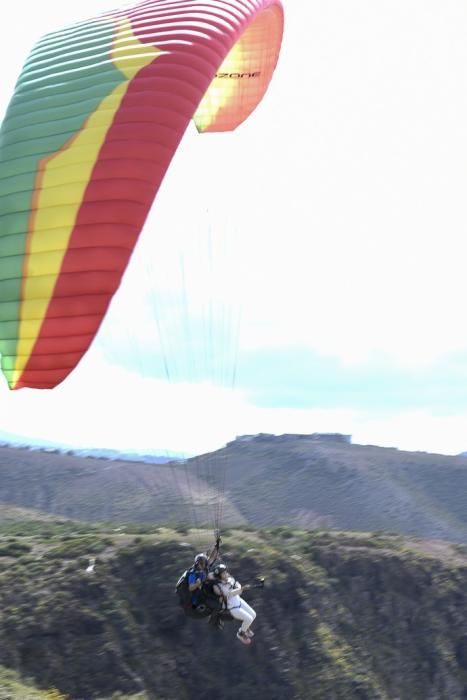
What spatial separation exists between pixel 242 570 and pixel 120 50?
3254 centimetres

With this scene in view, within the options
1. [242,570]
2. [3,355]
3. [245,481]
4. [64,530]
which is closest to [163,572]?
[242,570]

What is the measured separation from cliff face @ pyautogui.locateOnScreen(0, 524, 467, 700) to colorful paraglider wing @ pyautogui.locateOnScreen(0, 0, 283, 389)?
24.6 m

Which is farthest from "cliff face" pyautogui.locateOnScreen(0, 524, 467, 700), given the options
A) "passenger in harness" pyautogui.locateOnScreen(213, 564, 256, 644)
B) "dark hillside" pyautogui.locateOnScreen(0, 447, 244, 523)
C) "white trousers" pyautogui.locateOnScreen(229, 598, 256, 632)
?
"dark hillside" pyautogui.locateOnScreen(0, 447, 244, 523)

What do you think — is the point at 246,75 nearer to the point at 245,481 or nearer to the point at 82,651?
the point at 82,651

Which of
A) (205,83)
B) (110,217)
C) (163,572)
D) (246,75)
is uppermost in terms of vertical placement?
(246,75)

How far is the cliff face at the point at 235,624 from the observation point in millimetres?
35469

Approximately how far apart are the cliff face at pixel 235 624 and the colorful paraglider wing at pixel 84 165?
80.7 ft

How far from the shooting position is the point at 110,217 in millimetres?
11906

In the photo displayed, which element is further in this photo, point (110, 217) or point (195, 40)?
point (195, 40)

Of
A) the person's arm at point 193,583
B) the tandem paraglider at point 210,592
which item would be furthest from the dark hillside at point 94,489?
the person's arm at point 193,583

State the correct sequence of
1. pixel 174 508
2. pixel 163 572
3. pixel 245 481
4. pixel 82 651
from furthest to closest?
pixel 245 481 → pixel 174 508 → pixel 163 572 → pixel 82 651

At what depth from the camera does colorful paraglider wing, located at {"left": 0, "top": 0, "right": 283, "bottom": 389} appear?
1185 cm

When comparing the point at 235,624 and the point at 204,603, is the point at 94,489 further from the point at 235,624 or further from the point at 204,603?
the point at 204,603

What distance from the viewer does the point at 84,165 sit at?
12242mm
